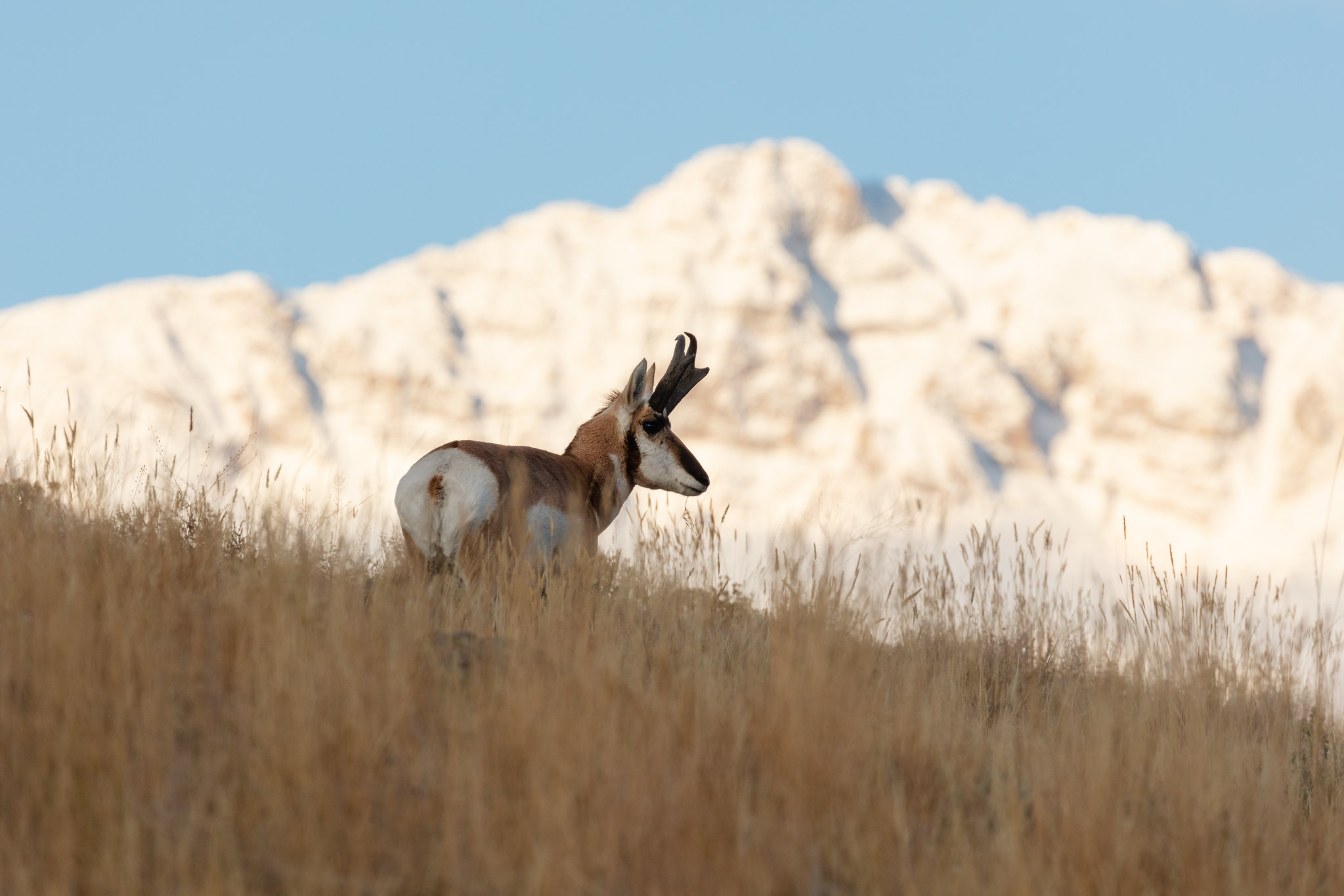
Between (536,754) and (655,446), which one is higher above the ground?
(655,446)

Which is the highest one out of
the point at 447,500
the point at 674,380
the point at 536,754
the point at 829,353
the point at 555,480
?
the point at 829,353

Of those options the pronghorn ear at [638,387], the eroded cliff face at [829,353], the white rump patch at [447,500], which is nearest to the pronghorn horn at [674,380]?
the pronghorn ear at [638,387]

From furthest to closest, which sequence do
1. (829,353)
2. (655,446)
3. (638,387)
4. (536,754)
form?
(829,353) < (655,446) < (638,387) < (536,754)

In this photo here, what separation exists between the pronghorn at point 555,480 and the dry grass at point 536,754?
1.91 feet

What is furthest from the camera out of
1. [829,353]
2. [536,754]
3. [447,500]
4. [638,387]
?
[829,353]

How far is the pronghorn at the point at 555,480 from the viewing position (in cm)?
617

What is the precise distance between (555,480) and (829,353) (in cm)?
10371

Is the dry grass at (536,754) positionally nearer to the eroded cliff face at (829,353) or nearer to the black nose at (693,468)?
the black nose at (693,468)

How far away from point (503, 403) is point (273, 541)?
303 ft

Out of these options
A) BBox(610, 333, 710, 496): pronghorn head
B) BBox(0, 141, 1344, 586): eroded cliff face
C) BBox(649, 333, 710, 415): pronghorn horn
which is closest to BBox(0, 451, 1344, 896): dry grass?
BBox(610, 333, 710, 496): pronghorn head

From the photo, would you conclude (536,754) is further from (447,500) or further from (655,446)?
(655,446)

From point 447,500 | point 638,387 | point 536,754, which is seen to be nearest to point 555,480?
point 447,500

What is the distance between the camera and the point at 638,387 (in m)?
7.99

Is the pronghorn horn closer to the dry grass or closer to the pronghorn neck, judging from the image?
the pronghorn neck
